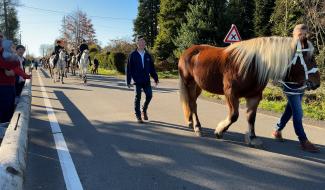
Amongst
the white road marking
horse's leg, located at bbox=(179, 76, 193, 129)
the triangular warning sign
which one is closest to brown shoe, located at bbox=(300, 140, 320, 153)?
horse's leg, located at bbox=(179, 76, 193, 129)

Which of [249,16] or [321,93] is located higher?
[249,16]

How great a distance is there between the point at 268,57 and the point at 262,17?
121 feet

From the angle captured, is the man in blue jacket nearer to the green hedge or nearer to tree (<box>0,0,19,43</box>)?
the green hedge

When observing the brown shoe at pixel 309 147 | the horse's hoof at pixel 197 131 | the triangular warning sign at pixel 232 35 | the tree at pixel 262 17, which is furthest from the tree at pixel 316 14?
the tree at pixel 262 17

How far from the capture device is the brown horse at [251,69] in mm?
6645

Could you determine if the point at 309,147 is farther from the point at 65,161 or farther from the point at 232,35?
the point at 232,35

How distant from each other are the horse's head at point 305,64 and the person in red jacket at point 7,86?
4.77 meters

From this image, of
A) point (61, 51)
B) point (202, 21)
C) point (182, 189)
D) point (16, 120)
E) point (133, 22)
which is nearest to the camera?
point (182, 189)

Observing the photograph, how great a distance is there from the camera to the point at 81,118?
10469 mm

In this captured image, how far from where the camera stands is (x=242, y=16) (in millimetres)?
40531

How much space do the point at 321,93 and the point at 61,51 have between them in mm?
17635

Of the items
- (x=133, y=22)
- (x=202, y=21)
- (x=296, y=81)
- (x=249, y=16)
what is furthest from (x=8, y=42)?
(x=133, y=22)

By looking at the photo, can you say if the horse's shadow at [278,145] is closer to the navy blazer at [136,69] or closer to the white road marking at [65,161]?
the navy blazer at [136,69]

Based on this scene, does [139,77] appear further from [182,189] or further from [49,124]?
[182,189]
